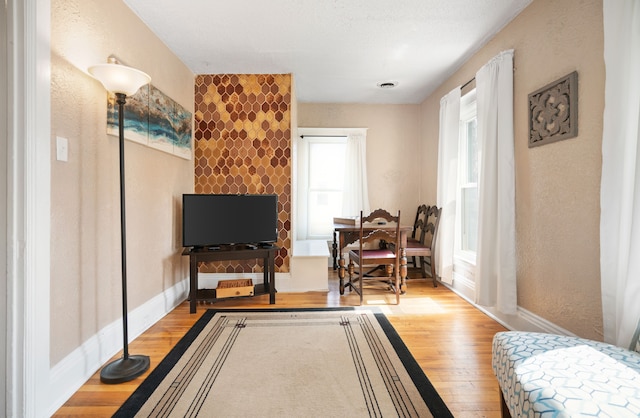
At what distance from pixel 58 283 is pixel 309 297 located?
2.32 metres

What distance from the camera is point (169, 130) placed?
310 cm

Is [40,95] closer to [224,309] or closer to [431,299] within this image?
[224,309]

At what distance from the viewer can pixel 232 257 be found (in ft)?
10.8

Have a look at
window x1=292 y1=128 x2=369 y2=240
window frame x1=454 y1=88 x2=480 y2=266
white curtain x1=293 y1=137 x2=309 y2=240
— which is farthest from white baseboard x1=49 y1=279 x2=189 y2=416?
window frame x1=454 y1=88 x2=480 y2=266

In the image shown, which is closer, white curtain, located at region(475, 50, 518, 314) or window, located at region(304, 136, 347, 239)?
white curtain, located at region(475, 50, 518, 314)

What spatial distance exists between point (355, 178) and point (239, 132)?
1940 millimetres

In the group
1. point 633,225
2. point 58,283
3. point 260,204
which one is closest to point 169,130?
point 260,204

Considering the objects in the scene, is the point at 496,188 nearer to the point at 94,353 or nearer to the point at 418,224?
the point at 418,224

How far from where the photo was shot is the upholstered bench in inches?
41.3

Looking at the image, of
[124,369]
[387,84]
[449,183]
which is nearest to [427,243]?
[449,183]

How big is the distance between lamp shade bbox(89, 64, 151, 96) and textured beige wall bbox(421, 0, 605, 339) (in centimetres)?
270

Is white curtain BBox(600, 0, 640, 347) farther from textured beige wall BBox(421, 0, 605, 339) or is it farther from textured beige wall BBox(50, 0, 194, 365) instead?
textured beige wall BBox(50, 0, 194, 365)

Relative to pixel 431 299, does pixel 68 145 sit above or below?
above

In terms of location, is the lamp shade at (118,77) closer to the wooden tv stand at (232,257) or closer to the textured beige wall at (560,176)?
the wooden tv stand at (232,257)
